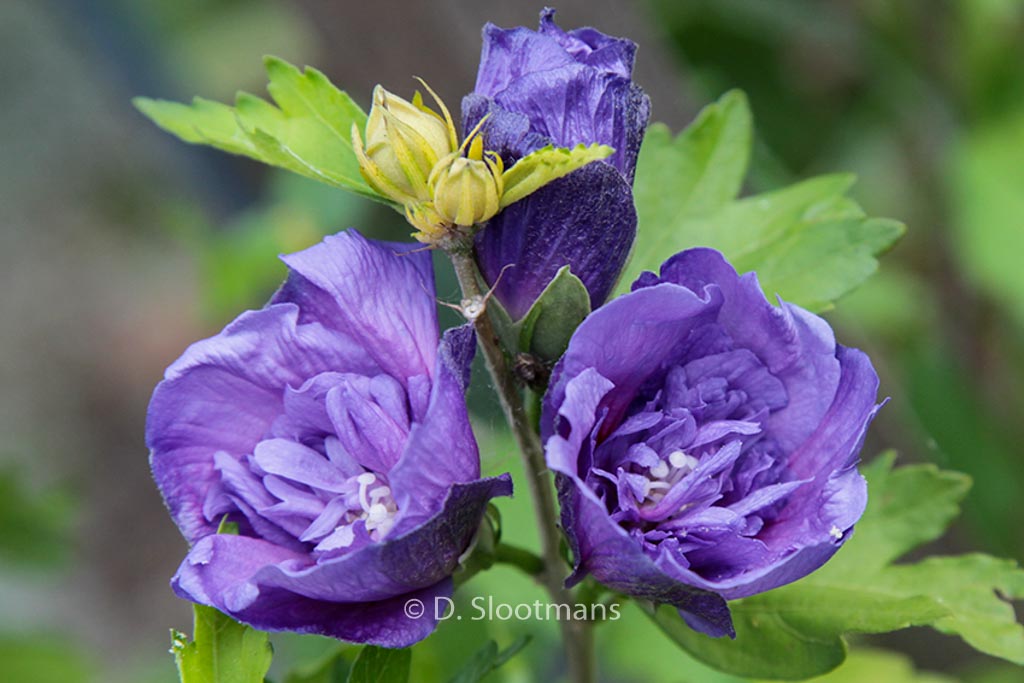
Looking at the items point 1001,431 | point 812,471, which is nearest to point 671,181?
point 812,471

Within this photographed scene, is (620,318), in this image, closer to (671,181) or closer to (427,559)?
(427,559)

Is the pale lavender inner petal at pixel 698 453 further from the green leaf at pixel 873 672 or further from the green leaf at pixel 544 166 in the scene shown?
the green leaf at pixel 873 672

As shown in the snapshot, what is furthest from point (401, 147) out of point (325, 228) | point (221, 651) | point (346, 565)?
point (325, 228)

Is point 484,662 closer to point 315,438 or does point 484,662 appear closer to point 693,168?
point 315,438

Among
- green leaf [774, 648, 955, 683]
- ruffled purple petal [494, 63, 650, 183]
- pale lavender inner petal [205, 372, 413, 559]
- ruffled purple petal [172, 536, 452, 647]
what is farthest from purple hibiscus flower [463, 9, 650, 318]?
green leaf [774, 648, 955, 683]

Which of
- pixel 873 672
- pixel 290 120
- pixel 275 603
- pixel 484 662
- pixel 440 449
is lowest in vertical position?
pixel 873 672

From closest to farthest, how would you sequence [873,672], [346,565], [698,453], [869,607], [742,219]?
[346,565] → [698,453] → [869,607] → [742,219] → [873,672]
